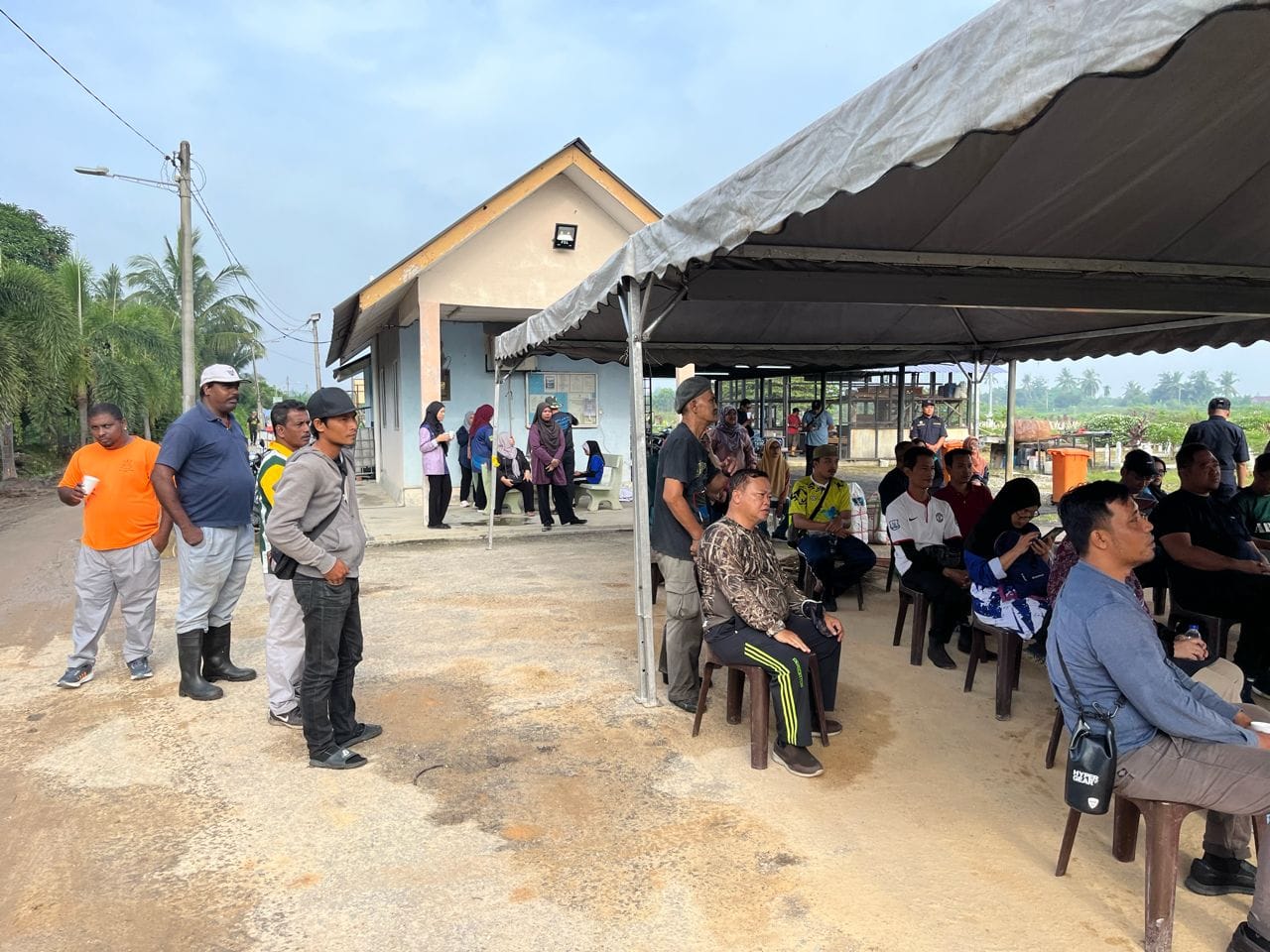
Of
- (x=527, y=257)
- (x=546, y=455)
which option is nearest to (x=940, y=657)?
(x=546, y=455)

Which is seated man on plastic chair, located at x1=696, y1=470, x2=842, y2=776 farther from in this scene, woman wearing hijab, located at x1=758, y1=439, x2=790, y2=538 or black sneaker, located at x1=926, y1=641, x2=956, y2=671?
woman wearing hijab, located at x1=758, y1=439, x2=790, y2=538

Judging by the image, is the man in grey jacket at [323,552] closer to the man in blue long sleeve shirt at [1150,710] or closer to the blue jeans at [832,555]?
the man in blue long sleeve shirt at [1150,710]

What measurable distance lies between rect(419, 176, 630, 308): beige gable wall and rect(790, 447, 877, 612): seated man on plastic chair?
24.6 ft

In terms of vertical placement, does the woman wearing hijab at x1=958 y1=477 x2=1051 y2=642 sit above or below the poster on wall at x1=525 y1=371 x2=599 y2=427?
below

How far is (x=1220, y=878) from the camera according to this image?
268cm

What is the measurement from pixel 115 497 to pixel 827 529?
4.51 m

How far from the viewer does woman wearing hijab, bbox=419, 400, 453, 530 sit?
10250 millimetres

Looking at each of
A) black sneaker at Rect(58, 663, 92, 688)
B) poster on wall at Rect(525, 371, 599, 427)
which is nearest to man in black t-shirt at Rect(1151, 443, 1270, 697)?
black sneaker at Rect(58, 663, 92, 688)

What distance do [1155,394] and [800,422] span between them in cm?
14399

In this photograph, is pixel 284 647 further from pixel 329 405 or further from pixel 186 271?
pixel 186 271

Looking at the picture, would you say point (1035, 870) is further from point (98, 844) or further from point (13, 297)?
point (13, 297)

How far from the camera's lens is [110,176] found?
13.8 m

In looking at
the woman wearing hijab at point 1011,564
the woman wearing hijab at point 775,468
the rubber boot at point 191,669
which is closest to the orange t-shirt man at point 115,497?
the rubber boot at point 191,669

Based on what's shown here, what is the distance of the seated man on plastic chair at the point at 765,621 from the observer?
357 centimetres
